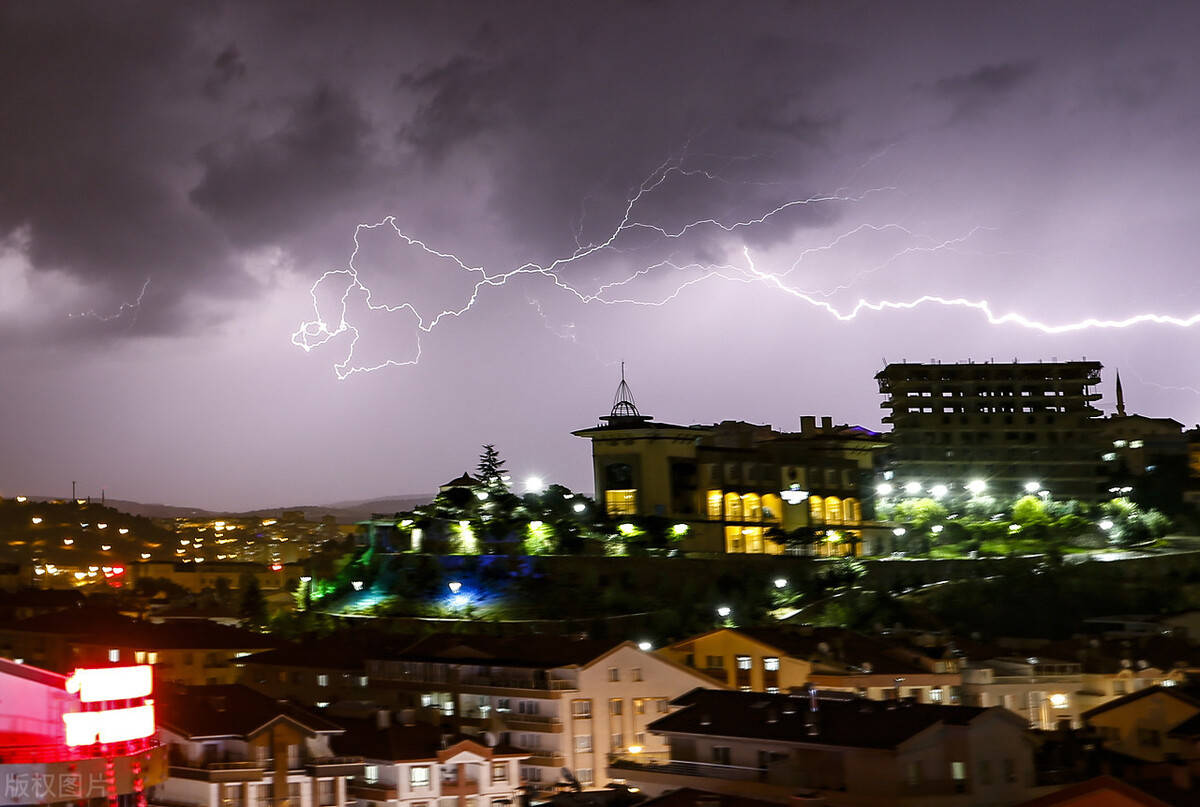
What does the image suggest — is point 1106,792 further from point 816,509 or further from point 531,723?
point 816,509

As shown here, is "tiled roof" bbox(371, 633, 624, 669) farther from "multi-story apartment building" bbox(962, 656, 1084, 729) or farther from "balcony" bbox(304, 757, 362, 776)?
"multi-story apartment building" bbox(962, 656, 1084, 729)

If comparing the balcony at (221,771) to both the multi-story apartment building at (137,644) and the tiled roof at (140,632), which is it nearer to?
the multi-story apartment building at (137,644)

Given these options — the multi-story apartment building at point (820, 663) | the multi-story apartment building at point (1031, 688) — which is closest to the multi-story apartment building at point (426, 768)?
the multi-story apartment building at point (820, 663)

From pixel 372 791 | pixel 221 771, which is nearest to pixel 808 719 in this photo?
pixel 372 791

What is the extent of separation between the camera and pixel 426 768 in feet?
73.3

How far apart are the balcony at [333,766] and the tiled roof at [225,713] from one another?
52 centimetres

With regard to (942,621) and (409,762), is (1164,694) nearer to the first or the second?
(409,762)

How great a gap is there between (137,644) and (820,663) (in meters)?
17.5

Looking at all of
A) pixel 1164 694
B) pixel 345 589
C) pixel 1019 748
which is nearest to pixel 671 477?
pixel 345 589

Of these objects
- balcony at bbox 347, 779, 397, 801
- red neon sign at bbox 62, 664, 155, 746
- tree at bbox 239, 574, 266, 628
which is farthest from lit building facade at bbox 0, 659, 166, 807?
tree at bbox 239, 574, 266, 628

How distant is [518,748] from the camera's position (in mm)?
25562

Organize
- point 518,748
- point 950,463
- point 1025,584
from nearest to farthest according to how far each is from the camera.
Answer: point 518,748, point 1025,584, point 950,463

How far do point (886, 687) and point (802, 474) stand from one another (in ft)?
85.7

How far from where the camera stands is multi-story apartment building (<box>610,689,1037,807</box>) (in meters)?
18.8
